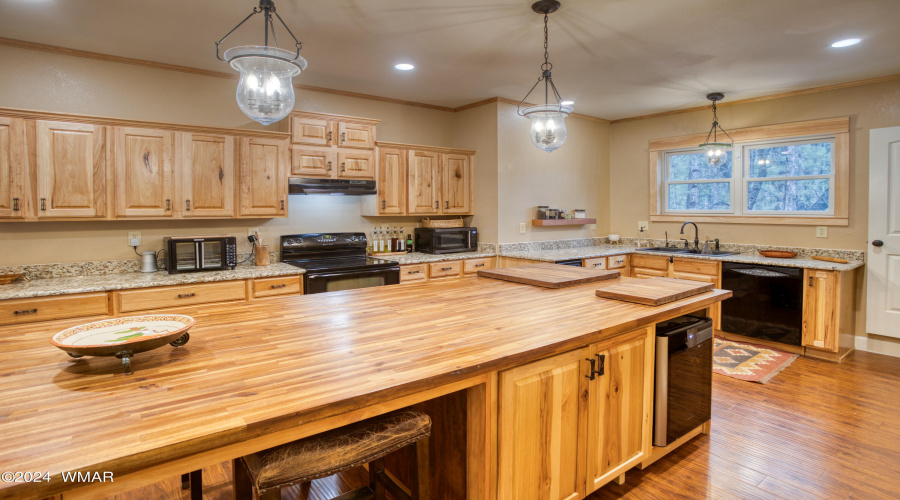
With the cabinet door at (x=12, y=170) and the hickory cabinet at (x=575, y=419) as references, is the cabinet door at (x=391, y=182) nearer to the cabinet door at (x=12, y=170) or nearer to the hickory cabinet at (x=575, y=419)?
the cabinet door at (x=12, y=170)

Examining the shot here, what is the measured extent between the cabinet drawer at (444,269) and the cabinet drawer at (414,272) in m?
0.06

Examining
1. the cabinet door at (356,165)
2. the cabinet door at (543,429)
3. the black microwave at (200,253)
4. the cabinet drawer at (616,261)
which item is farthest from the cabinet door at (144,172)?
the cabinet drawer at (616,261)

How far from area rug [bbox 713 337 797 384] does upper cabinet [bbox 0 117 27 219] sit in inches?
207

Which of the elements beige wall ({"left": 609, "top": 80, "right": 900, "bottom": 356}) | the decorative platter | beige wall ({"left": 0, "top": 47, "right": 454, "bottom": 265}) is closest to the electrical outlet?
beige wall ({"left": 0, "top": 47, "right": 454, "bottom": 265})

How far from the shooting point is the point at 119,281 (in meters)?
3.15

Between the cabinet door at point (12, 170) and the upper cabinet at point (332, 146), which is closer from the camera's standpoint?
the cabinet door at point (12, 170)

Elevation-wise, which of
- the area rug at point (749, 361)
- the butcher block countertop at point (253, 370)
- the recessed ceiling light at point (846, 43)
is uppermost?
the recessed ceiling light at point (846, 43)

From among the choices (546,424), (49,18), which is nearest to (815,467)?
(546,424)

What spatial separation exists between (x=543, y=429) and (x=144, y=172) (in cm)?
336

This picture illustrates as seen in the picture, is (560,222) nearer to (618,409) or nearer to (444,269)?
(444,269)

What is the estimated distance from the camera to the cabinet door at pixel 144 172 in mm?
3330

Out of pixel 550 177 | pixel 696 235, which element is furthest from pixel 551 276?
pixel 696 235

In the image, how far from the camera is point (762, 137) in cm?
482

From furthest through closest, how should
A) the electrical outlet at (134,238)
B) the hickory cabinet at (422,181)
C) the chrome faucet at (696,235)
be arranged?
the chrome faucet at (696,235) < the hickory cabinet at (422,181) < the electrical outlet at (134,238)
